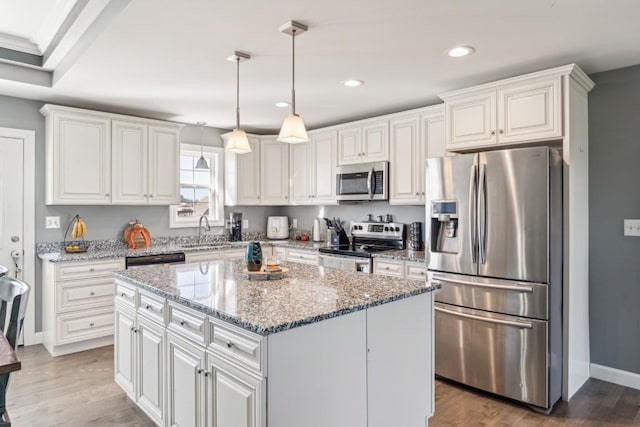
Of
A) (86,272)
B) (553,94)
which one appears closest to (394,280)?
(553,94)

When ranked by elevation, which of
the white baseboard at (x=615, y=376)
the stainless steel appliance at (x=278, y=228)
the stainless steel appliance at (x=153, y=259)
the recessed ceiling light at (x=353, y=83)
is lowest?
the white baseboard at (x=615, y=376)

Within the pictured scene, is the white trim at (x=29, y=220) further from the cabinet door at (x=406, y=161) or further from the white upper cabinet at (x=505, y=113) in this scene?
the white upper cabinet at (x=505, y=113)

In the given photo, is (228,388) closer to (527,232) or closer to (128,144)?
(527,232)

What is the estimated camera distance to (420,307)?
7.32ft

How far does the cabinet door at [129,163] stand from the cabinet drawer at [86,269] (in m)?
0.67

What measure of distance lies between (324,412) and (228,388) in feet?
1.36

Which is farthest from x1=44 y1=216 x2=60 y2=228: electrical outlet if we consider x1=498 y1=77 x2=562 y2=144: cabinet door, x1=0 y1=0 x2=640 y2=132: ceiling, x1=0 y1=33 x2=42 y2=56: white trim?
x1=498 y1=77 x2=562 y2=144: cabinet door

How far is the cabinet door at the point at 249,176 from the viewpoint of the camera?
533cm

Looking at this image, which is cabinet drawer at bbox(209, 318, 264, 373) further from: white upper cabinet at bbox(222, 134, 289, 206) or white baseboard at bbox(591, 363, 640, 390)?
white upper cabinet at bbox(222, 134, 289, 206)

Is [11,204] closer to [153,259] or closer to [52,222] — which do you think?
[52,222]

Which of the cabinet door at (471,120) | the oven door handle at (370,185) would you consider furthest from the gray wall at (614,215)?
the oven door handle at (370,185)

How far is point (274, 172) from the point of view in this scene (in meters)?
5.48

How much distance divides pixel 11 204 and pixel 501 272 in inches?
170

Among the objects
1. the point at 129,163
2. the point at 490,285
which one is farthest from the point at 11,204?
the point at 490,285
